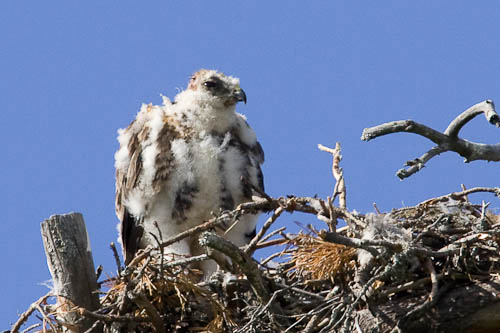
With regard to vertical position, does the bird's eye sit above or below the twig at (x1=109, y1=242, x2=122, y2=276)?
above

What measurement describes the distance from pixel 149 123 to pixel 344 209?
1.98 meters

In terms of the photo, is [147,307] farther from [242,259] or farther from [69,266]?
[242,259]

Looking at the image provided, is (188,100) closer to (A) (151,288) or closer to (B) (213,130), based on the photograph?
(B) (213,130)

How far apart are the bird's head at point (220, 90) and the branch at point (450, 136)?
226 cm

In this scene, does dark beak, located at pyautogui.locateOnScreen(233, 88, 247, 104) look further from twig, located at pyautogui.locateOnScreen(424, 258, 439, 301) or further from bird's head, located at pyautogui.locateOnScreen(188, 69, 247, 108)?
twig, located at pyautogui.locateOnScreen(424, 258, 439, 301)

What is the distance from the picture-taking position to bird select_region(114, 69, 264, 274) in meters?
6.28

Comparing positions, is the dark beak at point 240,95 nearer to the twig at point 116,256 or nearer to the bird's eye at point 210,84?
the bird's eye at point 210,84

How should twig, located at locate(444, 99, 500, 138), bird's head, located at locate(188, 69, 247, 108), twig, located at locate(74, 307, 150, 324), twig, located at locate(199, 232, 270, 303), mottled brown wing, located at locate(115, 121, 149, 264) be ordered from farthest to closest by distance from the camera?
bird's head, located at locate(188, 69, 247, 108) < mottled brown wing, located at locate(115, 121, 149, 264) < twig, located at locate(74, 307, 150, 324) < twig, located at locate(199, 232, 270, 303) < twig, located at locate(444, 99, 500, 138)

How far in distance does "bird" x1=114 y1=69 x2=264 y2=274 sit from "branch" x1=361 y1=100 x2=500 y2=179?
1827 millimetres

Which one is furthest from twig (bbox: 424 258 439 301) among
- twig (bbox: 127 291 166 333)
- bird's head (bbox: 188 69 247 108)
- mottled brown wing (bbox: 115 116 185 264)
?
bird's head (bbox: 188 69 247 108)

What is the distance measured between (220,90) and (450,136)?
240 centimetres

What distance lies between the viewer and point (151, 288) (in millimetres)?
5199

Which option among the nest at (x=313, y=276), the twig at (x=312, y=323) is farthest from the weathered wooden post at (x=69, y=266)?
the twig at (x=312, y=323)

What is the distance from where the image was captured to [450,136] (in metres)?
4.60
